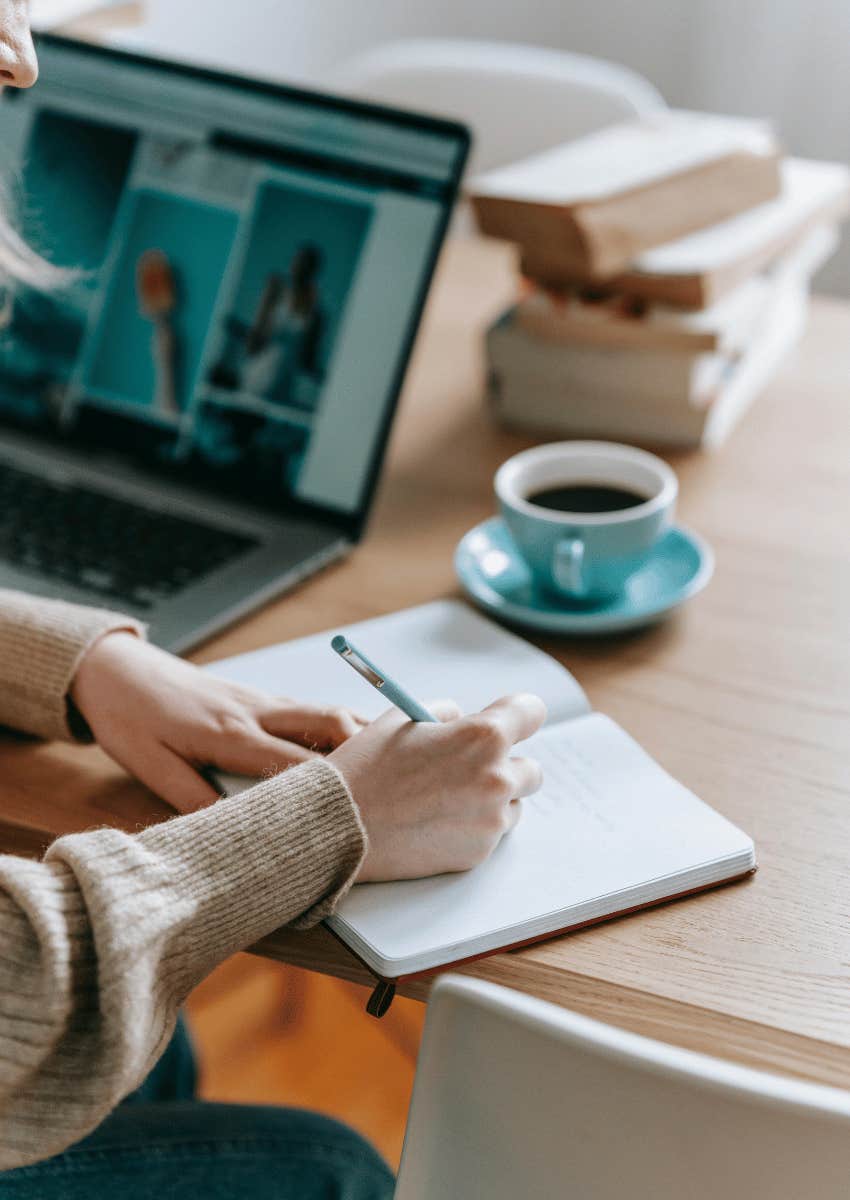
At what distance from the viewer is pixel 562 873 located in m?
0.59

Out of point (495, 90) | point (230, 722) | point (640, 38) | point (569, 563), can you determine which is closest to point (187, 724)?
point (230, 722)

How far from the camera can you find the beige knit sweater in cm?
52

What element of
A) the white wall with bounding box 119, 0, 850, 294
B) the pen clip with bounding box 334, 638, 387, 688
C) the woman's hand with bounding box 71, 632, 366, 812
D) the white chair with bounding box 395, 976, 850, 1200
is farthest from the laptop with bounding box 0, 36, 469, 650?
the white wall with bounding box 119, 0, 850, 294

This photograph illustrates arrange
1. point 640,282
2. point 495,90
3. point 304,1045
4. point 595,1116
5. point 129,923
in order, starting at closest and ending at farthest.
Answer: point 595,1116 < point 129,923 < point 640,282 < point 304,1045 < point 495,90

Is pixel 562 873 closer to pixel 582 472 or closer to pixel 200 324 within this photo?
pixel 582 472

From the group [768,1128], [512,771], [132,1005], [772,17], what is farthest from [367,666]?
[772,17]

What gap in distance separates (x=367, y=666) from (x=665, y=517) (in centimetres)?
27

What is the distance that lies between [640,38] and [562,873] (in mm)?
2013

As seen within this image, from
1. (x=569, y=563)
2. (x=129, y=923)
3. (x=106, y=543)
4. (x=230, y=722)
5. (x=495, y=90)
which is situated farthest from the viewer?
(x=495, y=90)

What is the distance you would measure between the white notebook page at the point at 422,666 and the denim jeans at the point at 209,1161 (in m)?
0.26

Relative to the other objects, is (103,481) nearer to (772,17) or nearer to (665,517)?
(665,517)

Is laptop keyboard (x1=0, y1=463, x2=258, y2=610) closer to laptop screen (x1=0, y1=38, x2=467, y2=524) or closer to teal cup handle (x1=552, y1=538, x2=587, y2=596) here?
laptop screen (x1=0, y1=38, x2=467, y2=524)

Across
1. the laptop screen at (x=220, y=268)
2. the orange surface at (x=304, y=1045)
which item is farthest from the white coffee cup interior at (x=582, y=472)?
the orange surface at (x=304, y=1045)

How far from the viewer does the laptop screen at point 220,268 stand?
36.2 inches
